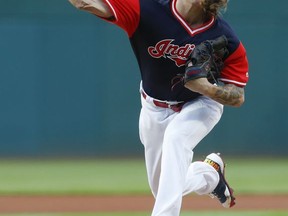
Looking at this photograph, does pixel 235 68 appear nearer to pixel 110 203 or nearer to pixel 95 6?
pixel 95 6

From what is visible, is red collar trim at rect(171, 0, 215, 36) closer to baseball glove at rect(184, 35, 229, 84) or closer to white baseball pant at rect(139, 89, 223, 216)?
baseball glove at rect(184, 35, 229, 84)

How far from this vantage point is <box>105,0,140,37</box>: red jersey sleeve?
15.1ft

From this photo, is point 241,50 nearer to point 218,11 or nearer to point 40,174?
point 218,11

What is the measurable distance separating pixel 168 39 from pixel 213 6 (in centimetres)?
32

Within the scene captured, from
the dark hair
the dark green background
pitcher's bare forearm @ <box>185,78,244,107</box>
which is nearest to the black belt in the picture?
pitcher's bare forearm @ <box>185,78,244,107</box>

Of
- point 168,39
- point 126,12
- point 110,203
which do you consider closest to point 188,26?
point 168,39

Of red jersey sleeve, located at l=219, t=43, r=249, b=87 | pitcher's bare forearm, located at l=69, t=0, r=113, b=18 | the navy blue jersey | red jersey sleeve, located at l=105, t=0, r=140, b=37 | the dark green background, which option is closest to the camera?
pitcher's bare forearm, located at l=69, t=0, r=113, b=18

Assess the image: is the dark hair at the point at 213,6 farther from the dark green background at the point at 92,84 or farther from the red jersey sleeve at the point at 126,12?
the dark green background at the point at 92,84

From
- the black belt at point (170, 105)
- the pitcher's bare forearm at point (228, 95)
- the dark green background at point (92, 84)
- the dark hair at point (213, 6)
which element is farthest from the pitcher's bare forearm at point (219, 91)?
the dark green background at point (92, 84)

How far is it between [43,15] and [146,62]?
20.2 feet

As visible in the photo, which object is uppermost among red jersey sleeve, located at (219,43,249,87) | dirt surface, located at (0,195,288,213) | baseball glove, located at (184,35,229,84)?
baseball glove, located at (184,35,229,84)

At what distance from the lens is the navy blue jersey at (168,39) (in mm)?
4723

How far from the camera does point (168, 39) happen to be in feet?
15.5

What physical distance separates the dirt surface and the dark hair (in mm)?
2365
